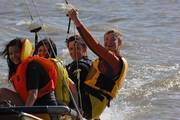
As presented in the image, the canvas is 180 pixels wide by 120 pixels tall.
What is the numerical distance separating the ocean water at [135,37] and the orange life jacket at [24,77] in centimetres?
95

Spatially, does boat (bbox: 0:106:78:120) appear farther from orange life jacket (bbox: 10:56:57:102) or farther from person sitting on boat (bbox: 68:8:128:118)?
person sitting on boat (bbox: 68:8:128:118)

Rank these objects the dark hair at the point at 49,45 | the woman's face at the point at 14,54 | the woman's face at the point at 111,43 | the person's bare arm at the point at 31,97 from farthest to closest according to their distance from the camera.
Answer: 1. the dark hair at the point at 49,45
2. the woman's face at the point at 111,43
3. the woman's face at the point at 14,54
4. the person's bare arm at the point at 31,97

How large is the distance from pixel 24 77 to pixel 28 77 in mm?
38

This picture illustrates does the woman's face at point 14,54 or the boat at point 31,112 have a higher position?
the woman's face at point 14,54

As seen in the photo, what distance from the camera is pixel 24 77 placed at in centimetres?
526

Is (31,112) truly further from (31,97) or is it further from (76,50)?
(76,50)

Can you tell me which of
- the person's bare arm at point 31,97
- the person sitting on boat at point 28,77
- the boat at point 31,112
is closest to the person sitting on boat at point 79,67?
the person sitting on boat at point 28,77

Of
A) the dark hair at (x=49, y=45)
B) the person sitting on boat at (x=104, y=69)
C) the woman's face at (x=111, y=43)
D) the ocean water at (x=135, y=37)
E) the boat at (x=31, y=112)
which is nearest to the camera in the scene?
the boat at (x=31, y=112)

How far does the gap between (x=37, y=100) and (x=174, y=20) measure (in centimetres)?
1213

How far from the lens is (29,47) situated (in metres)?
5.52

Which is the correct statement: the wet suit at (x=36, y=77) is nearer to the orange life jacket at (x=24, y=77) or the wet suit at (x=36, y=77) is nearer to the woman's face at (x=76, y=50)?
the orange life jacket at (x=24, y=77)

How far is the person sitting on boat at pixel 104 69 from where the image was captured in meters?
5.71

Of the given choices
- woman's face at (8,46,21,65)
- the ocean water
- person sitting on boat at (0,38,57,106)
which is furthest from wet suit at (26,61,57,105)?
the ocean water

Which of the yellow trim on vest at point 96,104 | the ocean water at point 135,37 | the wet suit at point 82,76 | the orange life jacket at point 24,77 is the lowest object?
the ocean water at point 135,37
